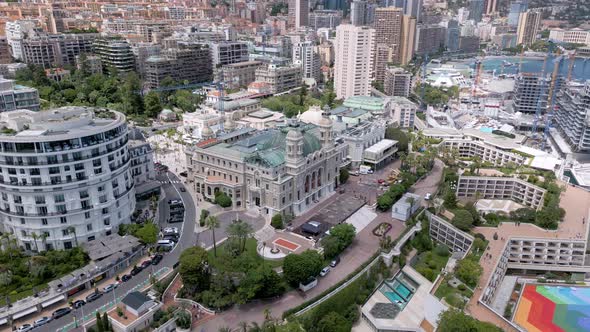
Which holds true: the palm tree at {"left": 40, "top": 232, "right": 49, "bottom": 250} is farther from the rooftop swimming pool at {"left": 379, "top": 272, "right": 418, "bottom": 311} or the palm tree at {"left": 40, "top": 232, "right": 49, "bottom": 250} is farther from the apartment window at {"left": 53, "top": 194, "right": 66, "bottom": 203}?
the rooftop swimming pool at {"left": 379, "top": 272, "right": 418, "bottom": 311}

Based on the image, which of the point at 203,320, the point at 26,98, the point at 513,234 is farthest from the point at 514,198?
the point at 26,98

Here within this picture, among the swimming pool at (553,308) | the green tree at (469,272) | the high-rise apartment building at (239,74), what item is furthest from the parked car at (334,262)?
→ the high-rise apartment building at (239,74)

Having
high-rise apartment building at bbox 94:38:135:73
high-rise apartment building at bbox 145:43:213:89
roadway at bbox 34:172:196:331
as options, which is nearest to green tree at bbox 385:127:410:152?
roadway at bbox 34:172:196:331

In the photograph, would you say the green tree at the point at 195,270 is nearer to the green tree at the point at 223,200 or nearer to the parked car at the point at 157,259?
the parked car at the point at 157,259

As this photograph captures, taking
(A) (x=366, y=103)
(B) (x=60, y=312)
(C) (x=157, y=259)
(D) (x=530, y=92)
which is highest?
(A) (x=366, y=103)

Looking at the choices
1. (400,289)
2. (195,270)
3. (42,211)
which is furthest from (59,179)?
(400,289)

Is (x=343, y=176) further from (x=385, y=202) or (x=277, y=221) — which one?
(x=277, y=221)

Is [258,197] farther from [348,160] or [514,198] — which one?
[514,198]
